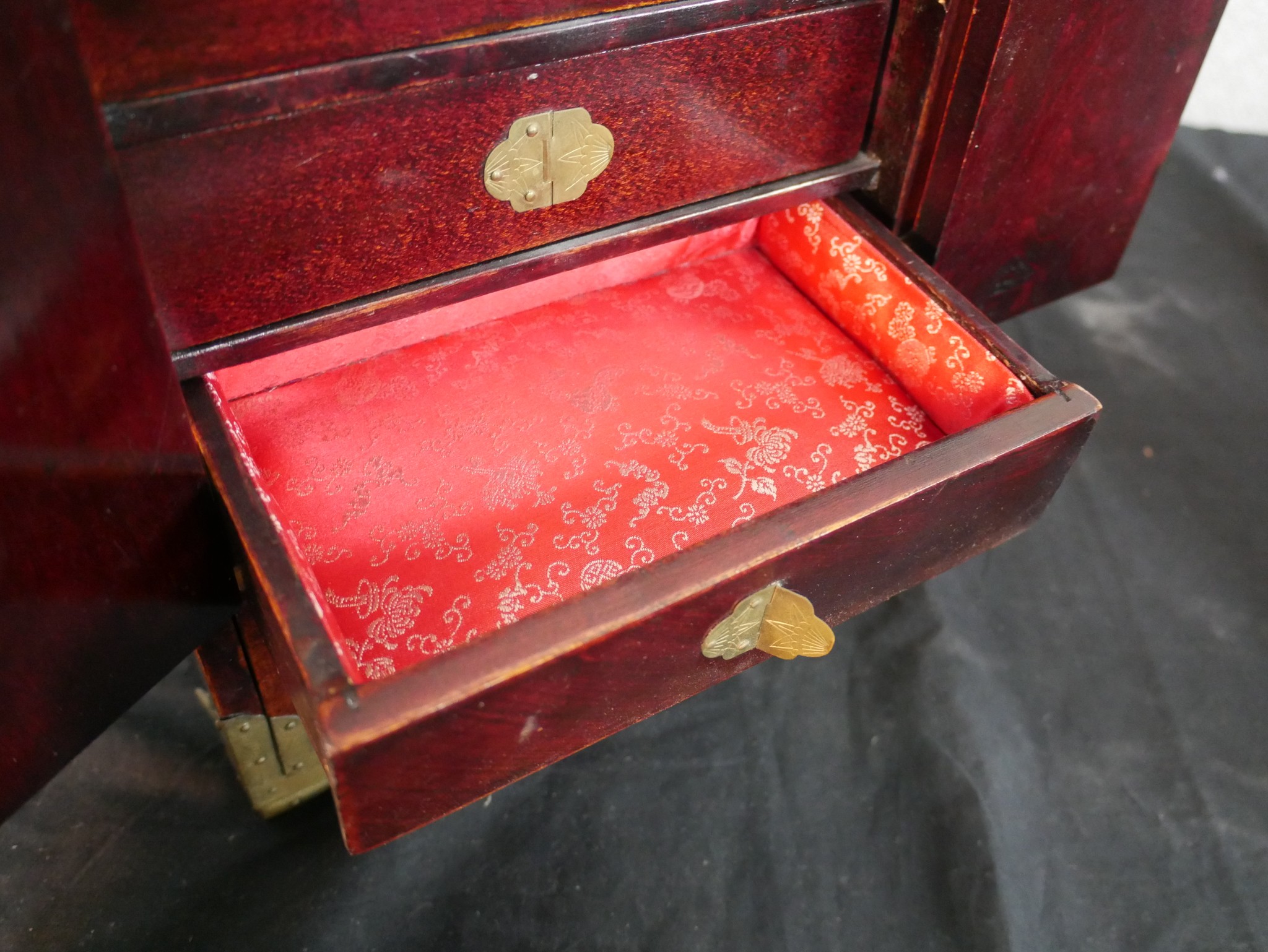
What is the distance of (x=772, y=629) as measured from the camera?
689 mm

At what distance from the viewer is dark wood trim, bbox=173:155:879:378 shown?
27.4 inches

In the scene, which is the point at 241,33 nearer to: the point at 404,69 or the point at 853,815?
the point at 404,69

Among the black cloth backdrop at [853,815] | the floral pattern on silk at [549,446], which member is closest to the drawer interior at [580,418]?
the floral pattern on silk at [549,446]

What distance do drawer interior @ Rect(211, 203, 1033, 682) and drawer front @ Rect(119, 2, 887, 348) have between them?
0.33 ft

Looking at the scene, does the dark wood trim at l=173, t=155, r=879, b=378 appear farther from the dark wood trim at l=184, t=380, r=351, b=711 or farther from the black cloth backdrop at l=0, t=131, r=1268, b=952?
the black cloth backdrop at l=0, t=131, r=1268, b=952

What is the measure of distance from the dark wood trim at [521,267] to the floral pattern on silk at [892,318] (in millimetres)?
55

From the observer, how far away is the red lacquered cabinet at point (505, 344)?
0.55 meters

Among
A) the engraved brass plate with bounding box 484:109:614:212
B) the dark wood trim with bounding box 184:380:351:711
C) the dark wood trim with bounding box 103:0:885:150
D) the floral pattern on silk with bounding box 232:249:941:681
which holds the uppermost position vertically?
the dark wood trim with bounding box 103:0:885:150


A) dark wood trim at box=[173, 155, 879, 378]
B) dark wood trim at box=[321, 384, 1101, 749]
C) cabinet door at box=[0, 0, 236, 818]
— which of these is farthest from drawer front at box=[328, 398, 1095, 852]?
dark wood trim at box=[173, 155, 879, 378]

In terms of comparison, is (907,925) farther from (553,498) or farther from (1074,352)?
(1074,352)

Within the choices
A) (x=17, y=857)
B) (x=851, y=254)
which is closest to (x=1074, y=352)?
(x=851, y=254)

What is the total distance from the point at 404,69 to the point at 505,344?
322 millimetres

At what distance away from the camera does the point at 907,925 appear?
92cm

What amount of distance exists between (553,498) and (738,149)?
1.06 ft
